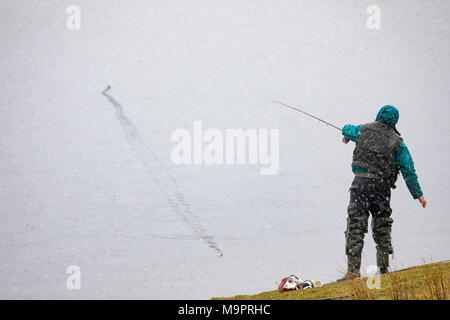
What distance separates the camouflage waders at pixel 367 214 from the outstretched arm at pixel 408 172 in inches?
6.5

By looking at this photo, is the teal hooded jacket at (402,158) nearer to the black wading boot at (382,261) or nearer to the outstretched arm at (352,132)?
the outstretched arm at (352,132)

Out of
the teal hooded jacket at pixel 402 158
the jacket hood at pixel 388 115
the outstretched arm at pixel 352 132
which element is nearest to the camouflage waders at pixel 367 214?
the teal hooded jacket at pixel 402 158

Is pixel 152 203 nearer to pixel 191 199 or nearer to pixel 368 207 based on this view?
pixel 191 199

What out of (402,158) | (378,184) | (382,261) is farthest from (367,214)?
(402,158)

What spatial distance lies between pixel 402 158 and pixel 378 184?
277mm

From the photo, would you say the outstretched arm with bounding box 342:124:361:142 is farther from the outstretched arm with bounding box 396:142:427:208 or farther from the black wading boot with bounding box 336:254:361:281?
the black wading boot with bounding box 336:254:361:281

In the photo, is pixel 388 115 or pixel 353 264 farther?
pixel 388 115

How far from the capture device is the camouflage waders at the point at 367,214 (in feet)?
15.1

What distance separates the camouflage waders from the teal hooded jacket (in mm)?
160

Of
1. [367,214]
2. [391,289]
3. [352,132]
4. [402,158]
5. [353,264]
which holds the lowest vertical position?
[391,289]

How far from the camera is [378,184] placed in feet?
15.2

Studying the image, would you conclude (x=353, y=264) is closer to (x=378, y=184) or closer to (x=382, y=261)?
(x=382, y=261)
